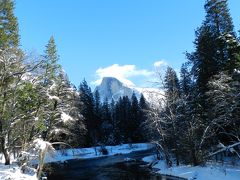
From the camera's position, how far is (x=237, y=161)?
106 feet

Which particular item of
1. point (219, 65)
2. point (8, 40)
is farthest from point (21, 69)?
point (219, 65)

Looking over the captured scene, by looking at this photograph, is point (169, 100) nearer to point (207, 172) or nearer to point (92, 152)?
point (207, 172)

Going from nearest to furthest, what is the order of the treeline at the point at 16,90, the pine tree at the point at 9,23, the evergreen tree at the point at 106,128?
the treeline at the point at 16,90 < the pine tree at the point at 9,23 < the evergreen tree at the point at 106,128

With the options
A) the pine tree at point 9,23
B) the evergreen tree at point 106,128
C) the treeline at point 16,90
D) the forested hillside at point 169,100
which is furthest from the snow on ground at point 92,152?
the pine tree at point 9,23

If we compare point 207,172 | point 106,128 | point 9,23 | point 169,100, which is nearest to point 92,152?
point 106,128

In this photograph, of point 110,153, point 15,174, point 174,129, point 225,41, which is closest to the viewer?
point 15,174

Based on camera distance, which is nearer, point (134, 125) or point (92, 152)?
point (92, 152)

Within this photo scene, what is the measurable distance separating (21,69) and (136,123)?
242 feet

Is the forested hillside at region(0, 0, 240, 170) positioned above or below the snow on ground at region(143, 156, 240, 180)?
above

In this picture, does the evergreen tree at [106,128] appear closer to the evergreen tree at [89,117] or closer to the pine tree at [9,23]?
the evergreen tree at [89,117]

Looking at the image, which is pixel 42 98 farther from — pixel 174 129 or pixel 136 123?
pixel 136 123

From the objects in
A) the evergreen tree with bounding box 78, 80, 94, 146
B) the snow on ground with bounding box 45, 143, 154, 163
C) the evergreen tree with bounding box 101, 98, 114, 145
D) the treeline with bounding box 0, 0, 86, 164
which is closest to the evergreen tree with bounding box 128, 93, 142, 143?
the snow on ground with bounding box 45, 143, 154, 163

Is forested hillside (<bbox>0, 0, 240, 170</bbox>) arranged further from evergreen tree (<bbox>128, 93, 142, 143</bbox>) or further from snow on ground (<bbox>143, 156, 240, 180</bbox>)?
evergreen tree (<bbox>128, 93, 142, 143</bbox>)

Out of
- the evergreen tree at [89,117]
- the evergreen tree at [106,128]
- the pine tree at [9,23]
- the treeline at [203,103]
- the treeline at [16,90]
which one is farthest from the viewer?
the evergreen tree at [106,128]
